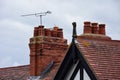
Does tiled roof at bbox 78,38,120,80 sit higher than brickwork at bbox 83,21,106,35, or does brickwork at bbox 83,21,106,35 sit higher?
brickwork at bbox 83,21,106,35

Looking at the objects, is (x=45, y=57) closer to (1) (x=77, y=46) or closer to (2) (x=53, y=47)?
(2) (x=53, y=47)

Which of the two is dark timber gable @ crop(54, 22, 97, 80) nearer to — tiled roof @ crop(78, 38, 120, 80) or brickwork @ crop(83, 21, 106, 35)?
tiled roof @ crop(78, 38, 120, 80)

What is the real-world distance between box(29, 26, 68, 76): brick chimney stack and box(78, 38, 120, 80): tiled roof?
7.24 m

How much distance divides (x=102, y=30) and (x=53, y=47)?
4.54 m

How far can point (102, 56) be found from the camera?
25156mm

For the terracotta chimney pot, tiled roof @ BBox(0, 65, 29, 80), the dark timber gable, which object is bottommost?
tiled roof @ BBox(0, 65, 29, 80)

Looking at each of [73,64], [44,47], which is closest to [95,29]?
[73,64]

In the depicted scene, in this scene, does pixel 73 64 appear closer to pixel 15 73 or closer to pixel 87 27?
pixel 87 27

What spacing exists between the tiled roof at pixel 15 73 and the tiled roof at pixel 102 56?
10.0 metres

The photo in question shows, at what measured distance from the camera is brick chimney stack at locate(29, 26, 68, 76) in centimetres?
3306

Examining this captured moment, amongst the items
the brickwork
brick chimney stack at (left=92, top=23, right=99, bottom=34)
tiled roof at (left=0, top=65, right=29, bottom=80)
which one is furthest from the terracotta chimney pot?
tiled roof at (left=0, top=65, right=29, bottom=80)

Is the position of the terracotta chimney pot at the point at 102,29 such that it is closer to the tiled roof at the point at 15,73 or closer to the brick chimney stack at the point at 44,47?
the brick chimney stack at the point at 44,47

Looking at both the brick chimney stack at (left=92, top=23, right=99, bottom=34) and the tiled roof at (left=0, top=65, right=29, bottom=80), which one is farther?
the tiled roof at (left=0, top=65, right=29, bottom=80)

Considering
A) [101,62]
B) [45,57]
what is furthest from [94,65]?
[45,57]
